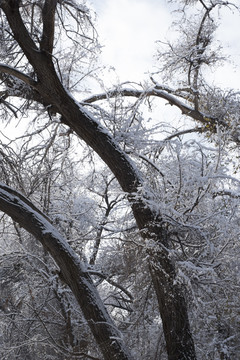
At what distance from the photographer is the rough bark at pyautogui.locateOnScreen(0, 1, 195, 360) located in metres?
4.02

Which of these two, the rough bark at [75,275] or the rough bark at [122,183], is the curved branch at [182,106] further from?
the rough bark at [75,275]

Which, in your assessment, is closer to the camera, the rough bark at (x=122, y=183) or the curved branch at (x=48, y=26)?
the rough bark at (x=122, y=183)

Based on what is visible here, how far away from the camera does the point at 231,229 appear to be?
4703mm

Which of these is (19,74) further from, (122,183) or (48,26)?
(122,183)

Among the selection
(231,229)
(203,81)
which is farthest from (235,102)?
(231,229)

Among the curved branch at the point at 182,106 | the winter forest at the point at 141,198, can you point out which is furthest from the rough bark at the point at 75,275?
the curved branch at the point at 182,106

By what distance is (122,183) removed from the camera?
471 cm

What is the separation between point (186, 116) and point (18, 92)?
3478 millimetres

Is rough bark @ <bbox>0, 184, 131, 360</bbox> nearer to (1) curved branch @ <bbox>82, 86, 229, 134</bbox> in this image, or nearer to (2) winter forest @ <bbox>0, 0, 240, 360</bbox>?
(2) winter forest @ <bbox>0, 0, 240, 360</bbox>

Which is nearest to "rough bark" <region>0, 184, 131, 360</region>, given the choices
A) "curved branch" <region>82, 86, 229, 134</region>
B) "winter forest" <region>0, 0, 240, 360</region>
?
"winter forest" <region>0, 0, 240, 360</region>

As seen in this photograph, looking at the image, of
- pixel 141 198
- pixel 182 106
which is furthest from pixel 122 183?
pixel 182 106

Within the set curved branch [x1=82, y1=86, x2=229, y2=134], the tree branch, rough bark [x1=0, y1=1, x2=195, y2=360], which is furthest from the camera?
curved branch [x1=82, y1=86, x2=229, y2=134]

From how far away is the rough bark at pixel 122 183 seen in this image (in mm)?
4016

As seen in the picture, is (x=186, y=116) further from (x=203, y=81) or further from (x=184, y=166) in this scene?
(x=184, y=166)
